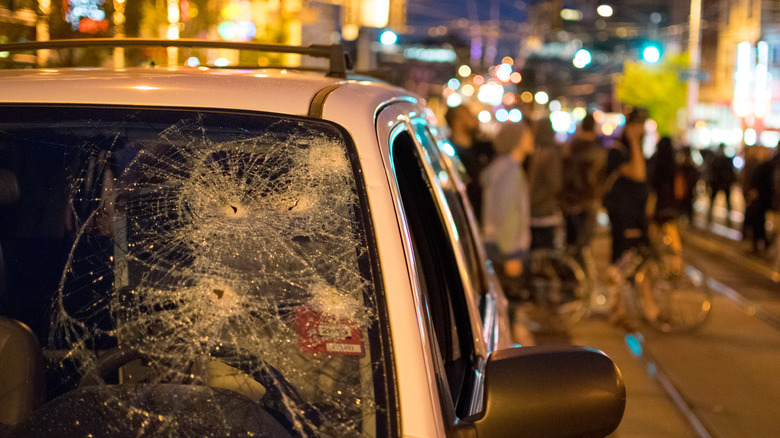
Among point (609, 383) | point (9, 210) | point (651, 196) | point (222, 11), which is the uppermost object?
point (222, 11)

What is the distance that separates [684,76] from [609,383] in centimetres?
2316

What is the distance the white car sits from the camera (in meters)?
1.52

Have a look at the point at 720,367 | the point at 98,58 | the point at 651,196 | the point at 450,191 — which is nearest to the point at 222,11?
the point at 98,58

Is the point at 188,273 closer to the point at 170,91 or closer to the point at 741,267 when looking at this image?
the point at 170,91

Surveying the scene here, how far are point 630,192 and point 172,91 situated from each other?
6.78 meters

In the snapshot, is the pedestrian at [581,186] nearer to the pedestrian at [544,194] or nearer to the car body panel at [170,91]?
the pedestrian at [544,194]

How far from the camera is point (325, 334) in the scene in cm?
158

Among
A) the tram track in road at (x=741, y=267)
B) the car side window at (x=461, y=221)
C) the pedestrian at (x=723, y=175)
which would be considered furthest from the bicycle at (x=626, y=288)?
the pedestrian at (x=723, y=175)

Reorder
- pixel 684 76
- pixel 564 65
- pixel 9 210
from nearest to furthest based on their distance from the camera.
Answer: pixel 9 210
pixel 684 76
pixel 564 65

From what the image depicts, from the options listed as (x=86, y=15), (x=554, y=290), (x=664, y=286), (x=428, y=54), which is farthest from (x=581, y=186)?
(x=428, y=54)

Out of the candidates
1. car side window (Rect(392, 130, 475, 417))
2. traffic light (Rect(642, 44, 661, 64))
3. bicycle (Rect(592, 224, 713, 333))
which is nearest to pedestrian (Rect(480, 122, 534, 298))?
bicycle (Rect(592, 224, 713, 333))

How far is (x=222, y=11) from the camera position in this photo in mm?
9148

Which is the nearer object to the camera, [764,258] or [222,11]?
[222,11]

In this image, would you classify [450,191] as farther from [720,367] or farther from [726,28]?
[726,28]
